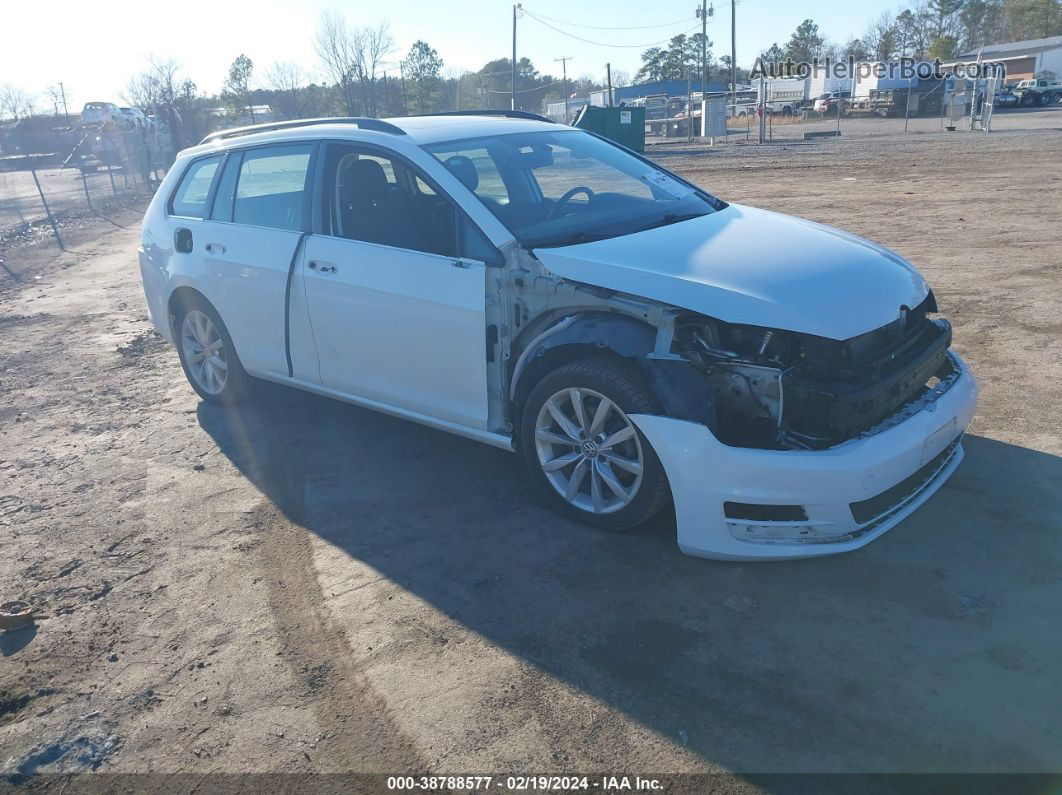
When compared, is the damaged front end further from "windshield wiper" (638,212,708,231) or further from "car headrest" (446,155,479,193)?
"car headrest" (446,155,479,193)

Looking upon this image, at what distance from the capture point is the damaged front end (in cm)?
356

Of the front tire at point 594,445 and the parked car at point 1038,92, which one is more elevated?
Result: the parked car at point 1038,92

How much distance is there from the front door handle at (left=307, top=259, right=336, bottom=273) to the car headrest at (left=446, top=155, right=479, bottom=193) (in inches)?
35.9

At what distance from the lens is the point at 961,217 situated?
1202 cm

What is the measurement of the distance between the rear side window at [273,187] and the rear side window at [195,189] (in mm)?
387

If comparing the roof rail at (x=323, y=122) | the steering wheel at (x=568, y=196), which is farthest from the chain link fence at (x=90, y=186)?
the steering wheel at (x=568, y=196)

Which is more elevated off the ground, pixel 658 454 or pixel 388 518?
pixel 658 454

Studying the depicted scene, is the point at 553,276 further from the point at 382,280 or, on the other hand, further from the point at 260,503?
the point at 260,503

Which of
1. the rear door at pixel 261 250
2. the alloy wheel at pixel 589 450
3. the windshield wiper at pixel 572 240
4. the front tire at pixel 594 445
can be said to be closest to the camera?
the front tire at pixel 594 445

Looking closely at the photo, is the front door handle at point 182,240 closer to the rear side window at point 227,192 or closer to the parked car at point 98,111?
the rear side window at point 227,192

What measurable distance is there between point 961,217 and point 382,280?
33.7 ft

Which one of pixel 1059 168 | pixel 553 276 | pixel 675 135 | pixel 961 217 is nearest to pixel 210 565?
pixel 553 276

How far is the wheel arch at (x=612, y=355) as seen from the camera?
360 cm

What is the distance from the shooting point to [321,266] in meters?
4.95
